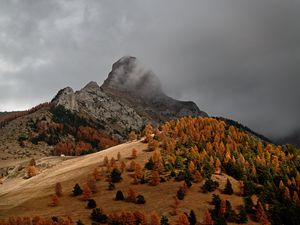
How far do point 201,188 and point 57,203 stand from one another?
47051 mm

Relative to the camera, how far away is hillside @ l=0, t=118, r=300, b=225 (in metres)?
116

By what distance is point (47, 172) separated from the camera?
190 meters

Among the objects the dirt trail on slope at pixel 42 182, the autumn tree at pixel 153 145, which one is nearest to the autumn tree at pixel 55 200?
the dirt trail on slope at pixel 42 182

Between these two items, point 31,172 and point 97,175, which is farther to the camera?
point 31,172

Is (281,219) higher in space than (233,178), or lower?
lower

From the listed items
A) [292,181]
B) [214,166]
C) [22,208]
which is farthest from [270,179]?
[22,208]

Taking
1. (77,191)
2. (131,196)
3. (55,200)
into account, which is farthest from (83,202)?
(131,196)

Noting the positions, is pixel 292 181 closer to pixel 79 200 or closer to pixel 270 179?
pixel 270 179

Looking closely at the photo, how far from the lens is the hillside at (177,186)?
380ft

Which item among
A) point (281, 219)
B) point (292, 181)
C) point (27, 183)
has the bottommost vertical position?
point (281, 219)

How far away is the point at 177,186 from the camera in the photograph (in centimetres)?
13775

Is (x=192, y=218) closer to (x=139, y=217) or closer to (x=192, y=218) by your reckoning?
(x=192, y=218)

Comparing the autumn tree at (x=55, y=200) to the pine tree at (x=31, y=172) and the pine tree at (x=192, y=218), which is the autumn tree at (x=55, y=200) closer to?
the pine tree at (x=192, y=218)

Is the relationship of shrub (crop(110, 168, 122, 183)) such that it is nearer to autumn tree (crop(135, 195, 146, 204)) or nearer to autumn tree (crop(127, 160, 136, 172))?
autumn tree (crop(127, 160, 136, 172))
